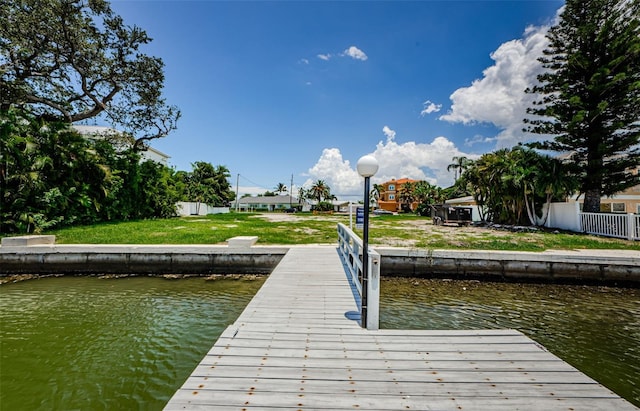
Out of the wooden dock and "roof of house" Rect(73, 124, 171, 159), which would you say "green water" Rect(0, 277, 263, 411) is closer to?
the wooden dock

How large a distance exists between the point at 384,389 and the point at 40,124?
59.6 feet

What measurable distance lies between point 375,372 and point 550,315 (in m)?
5.28

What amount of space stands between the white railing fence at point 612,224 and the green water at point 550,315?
218 inches

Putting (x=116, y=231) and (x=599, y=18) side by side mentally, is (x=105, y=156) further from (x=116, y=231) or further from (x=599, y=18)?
(x=599, y=18)

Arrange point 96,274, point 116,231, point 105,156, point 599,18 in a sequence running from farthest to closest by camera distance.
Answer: point 105,156 < point 599,18 < point 116,231 < point 96,274

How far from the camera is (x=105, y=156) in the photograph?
53.6ft

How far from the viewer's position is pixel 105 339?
4473mm

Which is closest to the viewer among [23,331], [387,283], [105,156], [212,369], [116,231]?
[212,369]

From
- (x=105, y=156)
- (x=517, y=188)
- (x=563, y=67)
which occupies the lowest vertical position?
(x=517, y=188)

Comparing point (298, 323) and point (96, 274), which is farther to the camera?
point (96, 274)

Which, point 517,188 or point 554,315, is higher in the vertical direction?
point 517,188

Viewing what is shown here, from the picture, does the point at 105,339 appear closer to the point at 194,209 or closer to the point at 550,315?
the point at 550,315

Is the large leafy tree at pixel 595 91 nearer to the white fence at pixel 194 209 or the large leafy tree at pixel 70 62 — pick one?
the large leafy tree at pixel 70 62

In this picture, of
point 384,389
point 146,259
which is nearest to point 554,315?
point 384,389
